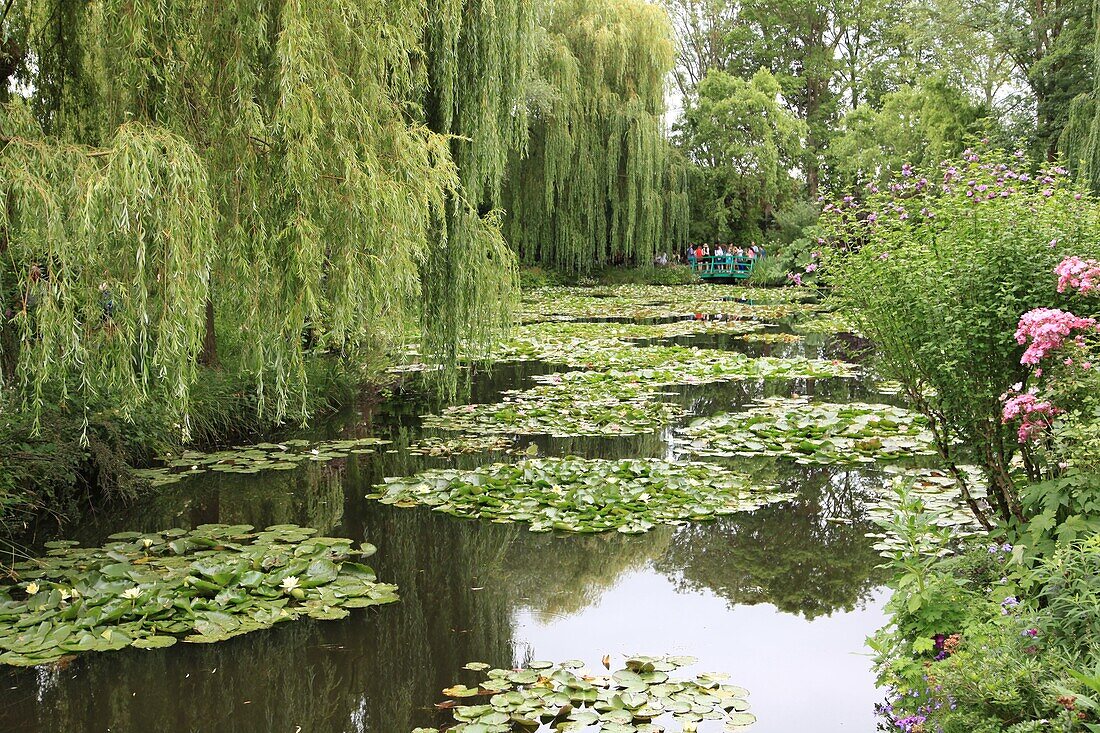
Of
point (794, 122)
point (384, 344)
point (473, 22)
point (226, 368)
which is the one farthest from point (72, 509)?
point (794, 122)

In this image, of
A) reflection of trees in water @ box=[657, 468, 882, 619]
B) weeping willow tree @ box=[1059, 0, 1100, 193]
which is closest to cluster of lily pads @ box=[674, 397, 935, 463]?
reflection of trees in water @ box=[657, 468, 882, 619]

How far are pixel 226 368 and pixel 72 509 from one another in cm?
283

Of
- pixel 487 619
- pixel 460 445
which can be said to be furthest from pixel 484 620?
pixel 460 445

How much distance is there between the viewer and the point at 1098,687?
1.91 metres

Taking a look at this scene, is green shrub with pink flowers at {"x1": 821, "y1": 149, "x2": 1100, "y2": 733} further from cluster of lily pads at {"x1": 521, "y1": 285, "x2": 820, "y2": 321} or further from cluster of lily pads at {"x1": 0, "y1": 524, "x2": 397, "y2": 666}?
cluster of lily pads at {"x1": 521, "y1": 285, "x2": 820, "y2": 321}

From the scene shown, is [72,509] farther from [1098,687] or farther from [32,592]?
[1098,687]

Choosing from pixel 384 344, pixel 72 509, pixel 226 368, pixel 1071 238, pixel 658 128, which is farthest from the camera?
pixel 658 128

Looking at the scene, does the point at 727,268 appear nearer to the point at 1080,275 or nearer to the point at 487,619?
the point at 487,619

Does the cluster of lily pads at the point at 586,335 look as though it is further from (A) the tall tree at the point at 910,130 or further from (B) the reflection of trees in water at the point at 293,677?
(B) the reflection of trees in water at the point at 293,677

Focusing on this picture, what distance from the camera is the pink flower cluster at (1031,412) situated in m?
3.11

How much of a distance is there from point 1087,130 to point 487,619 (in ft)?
52.5

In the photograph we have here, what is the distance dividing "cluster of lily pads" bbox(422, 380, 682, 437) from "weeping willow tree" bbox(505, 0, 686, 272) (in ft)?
38.1

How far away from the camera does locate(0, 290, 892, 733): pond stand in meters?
3.40

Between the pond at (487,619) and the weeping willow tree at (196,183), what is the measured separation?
3.42ft
